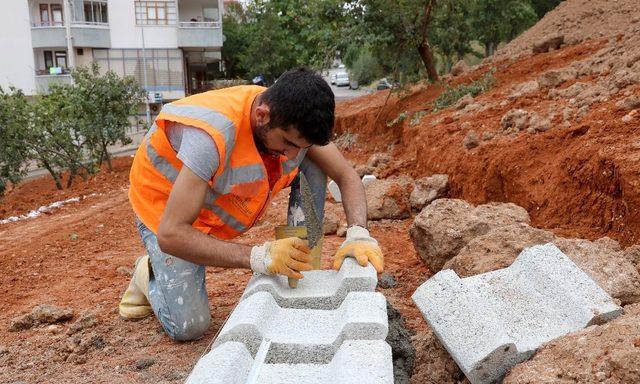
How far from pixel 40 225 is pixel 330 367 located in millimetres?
6887

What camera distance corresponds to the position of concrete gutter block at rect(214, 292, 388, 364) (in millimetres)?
2105

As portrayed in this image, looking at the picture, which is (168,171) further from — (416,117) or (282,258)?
(416,117)

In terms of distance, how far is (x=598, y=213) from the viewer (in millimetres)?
3662

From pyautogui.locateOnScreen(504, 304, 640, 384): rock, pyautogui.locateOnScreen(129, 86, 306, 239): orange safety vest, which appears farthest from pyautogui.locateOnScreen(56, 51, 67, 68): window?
→ pyautogui.locateOnScreen(504, 304, 640, 384): rock

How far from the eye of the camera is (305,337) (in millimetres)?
2219

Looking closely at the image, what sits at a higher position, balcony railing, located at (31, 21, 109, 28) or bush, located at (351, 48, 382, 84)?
balcony railing, located at (31, 21, 109, 28)

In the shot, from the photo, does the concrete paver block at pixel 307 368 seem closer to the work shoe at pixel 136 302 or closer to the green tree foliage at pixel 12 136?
the work shoe at pixel 136 302

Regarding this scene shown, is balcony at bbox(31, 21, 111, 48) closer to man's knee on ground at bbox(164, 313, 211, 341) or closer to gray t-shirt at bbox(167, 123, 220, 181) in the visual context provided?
man's knee on ground at bbox(164, 313, 211, 341)

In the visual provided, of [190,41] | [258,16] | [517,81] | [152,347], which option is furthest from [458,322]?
[258,16]

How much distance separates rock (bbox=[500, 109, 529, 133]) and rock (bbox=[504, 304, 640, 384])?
333 centimetres

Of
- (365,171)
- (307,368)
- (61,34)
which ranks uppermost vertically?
(61,34)

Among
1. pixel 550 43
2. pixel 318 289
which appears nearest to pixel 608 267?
pixel 318 289

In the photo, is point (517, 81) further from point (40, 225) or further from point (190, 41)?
point (190, 41)

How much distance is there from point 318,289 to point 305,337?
16.9 inches
